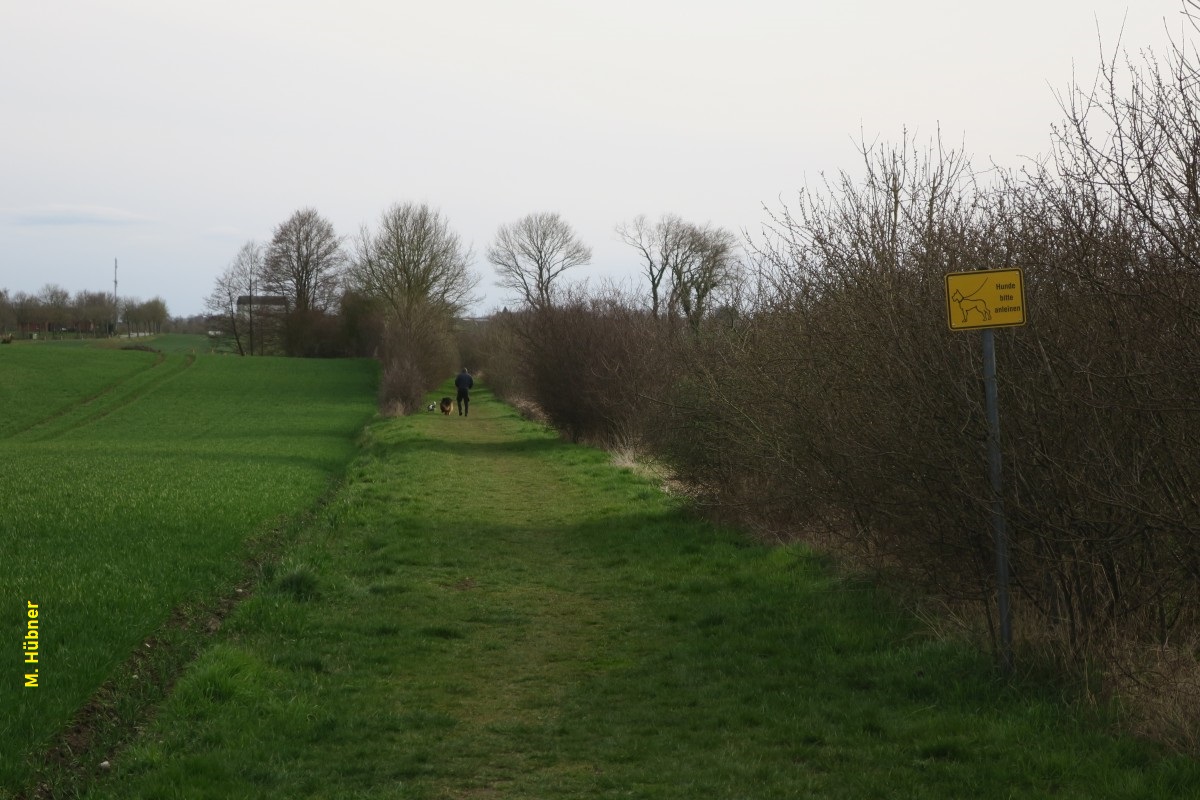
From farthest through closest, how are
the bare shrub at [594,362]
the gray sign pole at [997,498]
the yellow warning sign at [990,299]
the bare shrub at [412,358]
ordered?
1. the bare shrub at [412,358]
2. the bare shrub at [594,362]
3. the gray sign pole at [997,498]
4. the yellow warning sign at [990,299]

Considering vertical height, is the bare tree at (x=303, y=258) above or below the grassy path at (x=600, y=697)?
above

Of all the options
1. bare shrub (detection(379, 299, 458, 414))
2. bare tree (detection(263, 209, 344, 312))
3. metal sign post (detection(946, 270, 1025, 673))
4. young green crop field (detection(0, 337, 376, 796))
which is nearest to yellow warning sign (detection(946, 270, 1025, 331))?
metal sign post (detection(946, 270, 1025, 673))

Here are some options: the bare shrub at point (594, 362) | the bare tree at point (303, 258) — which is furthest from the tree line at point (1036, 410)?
the bare tree at point (303, 258)

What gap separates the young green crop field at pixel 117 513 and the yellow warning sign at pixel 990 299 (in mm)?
5480

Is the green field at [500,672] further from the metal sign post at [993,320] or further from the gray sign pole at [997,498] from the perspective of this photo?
Result: the metal sign post at [993,320]

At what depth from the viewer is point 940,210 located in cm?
898

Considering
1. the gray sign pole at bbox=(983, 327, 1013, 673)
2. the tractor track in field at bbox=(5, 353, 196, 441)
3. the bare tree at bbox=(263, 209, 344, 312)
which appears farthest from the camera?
the bare tree at bbox=(263, 209, 344, 312)

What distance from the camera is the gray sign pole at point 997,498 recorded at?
6613mm

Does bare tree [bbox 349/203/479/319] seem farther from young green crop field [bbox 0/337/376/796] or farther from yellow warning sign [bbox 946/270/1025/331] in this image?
yellow warning sign [bbox 946/270/1025/331]

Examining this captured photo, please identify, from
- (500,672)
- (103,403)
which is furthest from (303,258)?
(500,672)

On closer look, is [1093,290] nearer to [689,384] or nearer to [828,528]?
[828,528]

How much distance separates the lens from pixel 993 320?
641 centimetres

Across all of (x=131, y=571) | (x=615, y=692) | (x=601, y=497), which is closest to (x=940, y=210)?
(x=615, y=692)

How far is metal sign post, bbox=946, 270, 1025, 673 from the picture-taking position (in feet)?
21.1
